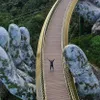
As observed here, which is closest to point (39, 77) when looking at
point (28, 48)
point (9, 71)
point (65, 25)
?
point (9, 71)

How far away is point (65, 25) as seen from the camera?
105 feet

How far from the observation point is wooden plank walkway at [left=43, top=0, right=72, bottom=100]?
23.2 m

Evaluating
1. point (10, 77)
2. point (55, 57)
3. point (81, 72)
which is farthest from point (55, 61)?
point (10, 77)

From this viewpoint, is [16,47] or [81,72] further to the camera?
[16,47]

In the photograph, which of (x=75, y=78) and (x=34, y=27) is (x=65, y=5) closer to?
(x=34, y=27)

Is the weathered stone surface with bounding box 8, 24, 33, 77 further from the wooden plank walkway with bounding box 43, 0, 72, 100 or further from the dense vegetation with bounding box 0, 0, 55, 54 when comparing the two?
the dense vegetation with bounding box 0, 0, 55, 54

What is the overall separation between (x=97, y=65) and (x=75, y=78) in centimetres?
497

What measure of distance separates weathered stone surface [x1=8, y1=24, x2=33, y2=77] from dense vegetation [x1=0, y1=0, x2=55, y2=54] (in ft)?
45.0

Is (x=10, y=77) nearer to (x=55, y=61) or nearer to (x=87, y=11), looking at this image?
(x=55, y=61)

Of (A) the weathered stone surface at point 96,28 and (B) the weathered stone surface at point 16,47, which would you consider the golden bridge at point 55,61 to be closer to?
(B) the weathered stone surface at point 16,47

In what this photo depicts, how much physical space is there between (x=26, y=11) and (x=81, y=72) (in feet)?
88.7

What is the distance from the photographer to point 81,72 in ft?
76.4

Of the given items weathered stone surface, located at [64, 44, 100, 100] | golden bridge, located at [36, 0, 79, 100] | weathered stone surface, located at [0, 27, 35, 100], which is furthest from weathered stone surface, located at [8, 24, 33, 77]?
weathered stone surface, located at [64, 44, 100, 100]

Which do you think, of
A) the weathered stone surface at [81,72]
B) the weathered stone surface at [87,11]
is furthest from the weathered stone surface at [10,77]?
the weathered stone surface at [87,11]
